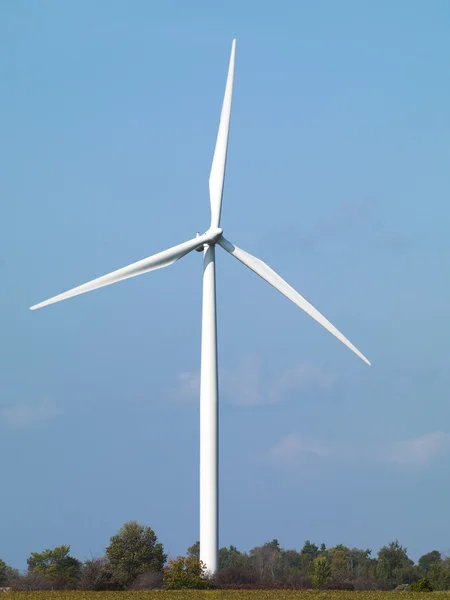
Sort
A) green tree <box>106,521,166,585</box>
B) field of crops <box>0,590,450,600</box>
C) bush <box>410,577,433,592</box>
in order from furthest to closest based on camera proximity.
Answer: green tree <box>106,521,166,585</box> < bush <box>410,577,433,592</box> < field of crops <box>0,590,450,600</box>

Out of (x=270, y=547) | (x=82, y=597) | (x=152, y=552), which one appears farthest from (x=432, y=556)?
(x=82, y=597)

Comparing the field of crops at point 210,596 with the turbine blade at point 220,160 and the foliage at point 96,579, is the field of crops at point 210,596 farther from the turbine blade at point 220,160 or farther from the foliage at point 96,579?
the turbine blade at point 220,160

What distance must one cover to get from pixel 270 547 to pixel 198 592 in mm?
119071

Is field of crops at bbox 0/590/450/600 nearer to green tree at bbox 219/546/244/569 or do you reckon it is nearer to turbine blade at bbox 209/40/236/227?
turbine blade at bbox 209/40/236/227

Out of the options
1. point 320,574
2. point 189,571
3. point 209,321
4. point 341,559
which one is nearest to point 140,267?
point 209,321

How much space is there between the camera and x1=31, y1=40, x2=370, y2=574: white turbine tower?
55250mm

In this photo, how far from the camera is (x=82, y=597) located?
45125 mm

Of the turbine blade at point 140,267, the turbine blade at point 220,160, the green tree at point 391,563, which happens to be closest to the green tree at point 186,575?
the turbine blade at point 140,267

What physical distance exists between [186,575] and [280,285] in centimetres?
1720

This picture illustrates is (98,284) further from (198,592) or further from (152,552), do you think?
(152,552)

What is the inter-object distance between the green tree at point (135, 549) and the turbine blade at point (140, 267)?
1359 inches

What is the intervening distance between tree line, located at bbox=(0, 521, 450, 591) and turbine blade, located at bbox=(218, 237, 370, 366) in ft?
48.7

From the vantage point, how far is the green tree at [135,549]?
84.1 metres

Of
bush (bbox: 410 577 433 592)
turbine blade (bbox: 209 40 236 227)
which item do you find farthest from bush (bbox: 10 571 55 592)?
turbine blade (bbox: 209 40 236 227)
